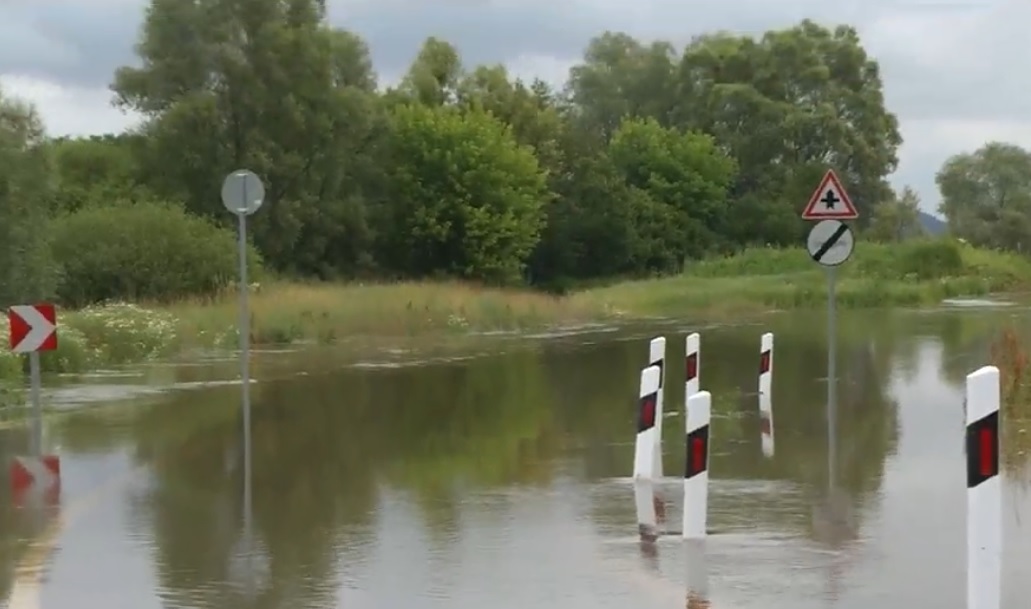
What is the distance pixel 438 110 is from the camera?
249ft

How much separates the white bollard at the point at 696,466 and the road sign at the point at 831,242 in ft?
17.2

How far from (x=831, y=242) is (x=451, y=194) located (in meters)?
56.9

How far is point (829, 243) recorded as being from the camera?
1540 cm

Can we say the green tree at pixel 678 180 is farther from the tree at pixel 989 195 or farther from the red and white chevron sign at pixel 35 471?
the red and white chevron sign at pixel 35 471

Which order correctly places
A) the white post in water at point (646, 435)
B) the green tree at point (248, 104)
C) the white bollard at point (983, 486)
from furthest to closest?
the green tree at point (248, 104) → the white post in water at point (646, 435) → the white bollard at point (983, 486)

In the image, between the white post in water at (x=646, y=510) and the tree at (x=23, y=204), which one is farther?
the tree at (x=23, y=204)

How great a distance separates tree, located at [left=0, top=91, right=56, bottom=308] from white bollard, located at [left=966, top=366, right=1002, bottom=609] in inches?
1168

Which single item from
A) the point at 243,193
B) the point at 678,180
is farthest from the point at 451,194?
the point at 243,193

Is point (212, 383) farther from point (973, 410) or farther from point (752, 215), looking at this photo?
point (752, 215)

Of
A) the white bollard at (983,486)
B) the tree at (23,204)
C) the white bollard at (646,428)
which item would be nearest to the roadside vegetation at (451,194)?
the tree at (23,204)

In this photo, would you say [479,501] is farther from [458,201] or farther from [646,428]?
[458,201]

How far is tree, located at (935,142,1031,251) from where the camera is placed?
10681cm

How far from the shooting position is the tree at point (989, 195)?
10681cm

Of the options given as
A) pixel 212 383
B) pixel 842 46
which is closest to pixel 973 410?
pixel 212 383
